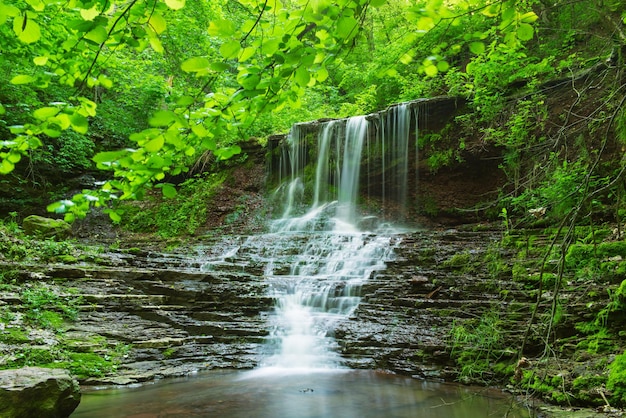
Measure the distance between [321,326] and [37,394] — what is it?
4.09m

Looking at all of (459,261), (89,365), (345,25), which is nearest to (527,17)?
(345,25)

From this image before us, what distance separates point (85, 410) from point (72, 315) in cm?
225

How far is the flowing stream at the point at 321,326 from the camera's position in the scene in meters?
4.23

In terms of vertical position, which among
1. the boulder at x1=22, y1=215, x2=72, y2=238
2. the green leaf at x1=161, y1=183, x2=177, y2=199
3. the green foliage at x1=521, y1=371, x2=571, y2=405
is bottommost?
the green foliage at x1=521, y1=371, x2=571, y2=405

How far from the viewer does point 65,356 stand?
491cm

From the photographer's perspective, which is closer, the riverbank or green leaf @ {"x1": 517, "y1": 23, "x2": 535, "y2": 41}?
green leaf @ {"x1": 517, "y1": 23, "x2": 535, "y2": 41}

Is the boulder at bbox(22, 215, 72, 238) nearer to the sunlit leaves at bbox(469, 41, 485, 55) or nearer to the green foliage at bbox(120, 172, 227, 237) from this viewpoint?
the green foliage at bbox(120, 172, 227, 237)

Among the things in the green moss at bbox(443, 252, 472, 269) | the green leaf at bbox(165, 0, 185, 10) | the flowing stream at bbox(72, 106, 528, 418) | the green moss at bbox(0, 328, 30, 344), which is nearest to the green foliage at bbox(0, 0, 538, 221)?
the green leaf at bbox(165, 0, 185, 10)

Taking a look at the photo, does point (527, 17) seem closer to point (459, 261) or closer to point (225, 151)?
point (225, 151)

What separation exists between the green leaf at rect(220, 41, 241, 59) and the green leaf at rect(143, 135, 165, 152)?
14.1 inches

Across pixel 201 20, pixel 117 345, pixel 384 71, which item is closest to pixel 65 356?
pixel 117 345

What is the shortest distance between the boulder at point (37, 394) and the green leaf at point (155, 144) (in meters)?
3.11

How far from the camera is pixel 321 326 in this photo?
6660mm

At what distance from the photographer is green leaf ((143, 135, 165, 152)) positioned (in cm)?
132
